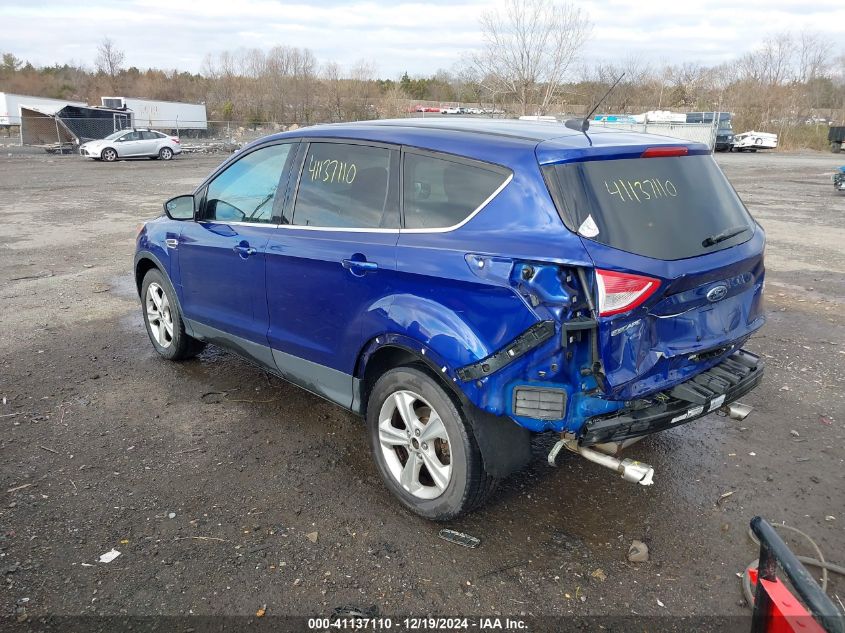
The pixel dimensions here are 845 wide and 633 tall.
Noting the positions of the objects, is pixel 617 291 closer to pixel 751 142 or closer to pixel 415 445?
pixel 415 445

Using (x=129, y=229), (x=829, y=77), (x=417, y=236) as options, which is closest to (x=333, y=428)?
(x=417, y=236)

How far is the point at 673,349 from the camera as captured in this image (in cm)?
293

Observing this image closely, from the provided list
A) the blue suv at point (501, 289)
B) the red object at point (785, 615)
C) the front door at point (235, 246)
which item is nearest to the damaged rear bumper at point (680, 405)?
the blue suv at point (501, 289)

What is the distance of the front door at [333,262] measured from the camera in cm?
340

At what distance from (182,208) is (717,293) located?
3.65 meters

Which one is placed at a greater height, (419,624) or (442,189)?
(442,189)

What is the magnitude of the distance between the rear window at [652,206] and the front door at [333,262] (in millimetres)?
960

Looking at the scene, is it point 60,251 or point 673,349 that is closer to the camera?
point 673,349

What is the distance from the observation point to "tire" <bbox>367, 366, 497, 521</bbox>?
10.1 ft

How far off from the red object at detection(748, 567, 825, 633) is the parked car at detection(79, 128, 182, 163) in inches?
1290

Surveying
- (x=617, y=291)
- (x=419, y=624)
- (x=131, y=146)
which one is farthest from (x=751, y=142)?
(x=419, y=624)

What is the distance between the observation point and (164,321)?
5.48m

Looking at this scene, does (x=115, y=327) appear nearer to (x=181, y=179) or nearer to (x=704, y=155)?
(x=704, y=155)

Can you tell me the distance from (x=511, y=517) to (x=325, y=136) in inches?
95.1
